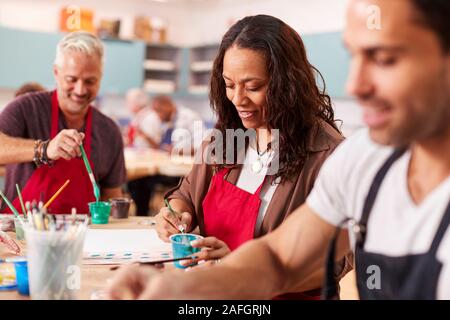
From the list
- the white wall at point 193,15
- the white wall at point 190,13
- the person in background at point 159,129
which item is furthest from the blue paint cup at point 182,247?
the white wall at point 190,13

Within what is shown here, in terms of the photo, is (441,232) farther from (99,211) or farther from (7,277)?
(99,211)

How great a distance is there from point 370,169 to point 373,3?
0.39 meters

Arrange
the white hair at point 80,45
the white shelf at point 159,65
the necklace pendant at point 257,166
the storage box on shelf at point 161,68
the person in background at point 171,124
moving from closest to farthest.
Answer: the necklace pendant at point 257,166 → the white hair at point 80,45 → the person in background at point 171,124 → the white shelf at point 159,65 → the storage box on shelf at point 161,68

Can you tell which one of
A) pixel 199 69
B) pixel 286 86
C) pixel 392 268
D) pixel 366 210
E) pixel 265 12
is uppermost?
pixel 265 12

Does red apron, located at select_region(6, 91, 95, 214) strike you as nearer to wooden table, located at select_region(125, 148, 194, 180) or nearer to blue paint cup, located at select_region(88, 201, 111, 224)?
blue paint cup, located at select_region(88, 201, 111, 224)

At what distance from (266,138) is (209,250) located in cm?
60

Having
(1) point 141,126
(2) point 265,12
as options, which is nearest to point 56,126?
(1) point 141,126

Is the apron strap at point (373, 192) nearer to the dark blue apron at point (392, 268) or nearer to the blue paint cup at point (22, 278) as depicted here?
the dark blue apron at point (392, 268)

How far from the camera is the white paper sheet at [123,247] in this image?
5.91ft

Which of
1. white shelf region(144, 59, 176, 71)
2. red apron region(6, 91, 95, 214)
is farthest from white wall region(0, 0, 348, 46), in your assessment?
red apron region(6, 91, 95, 214)

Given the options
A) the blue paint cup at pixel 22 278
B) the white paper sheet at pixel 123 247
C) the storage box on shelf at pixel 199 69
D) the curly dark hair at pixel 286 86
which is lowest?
the white paper sheet at pixel 123 247

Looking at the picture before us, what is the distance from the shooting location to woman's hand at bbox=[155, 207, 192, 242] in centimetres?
198

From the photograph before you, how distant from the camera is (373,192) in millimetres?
1237

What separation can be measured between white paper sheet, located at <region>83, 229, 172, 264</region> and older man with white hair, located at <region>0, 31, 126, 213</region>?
47 centimetres
